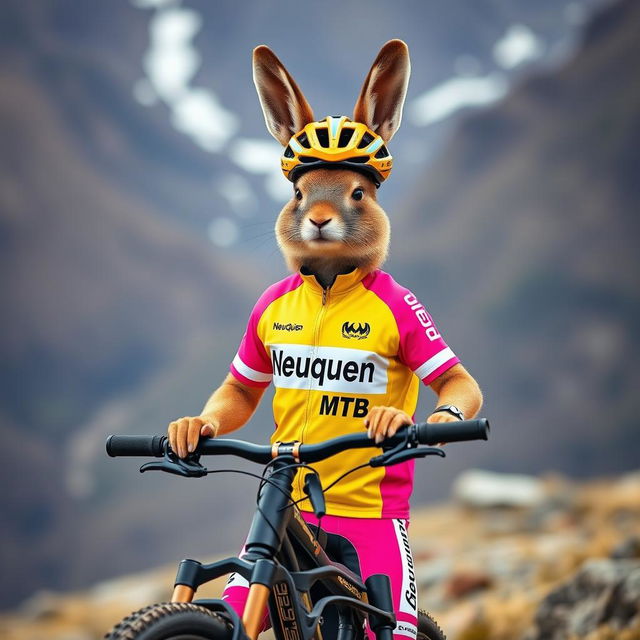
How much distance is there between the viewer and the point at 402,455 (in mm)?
2695

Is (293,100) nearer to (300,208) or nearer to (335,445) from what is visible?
(300,208)

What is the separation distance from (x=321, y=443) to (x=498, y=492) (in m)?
15.7

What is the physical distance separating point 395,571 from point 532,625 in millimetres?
3374

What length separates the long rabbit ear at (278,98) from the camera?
3.82 meters

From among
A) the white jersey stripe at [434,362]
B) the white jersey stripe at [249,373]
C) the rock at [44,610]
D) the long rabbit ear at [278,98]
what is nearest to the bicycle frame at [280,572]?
the white jersey stripe at [434,362]

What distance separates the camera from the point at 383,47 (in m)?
3.77

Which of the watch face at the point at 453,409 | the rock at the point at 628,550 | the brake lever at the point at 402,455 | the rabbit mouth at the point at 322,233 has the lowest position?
the brake lever at the point at 402,455

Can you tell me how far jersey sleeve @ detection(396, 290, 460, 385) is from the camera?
3.41 meters

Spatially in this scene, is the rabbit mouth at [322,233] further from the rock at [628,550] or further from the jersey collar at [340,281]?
the rock at [628,550]

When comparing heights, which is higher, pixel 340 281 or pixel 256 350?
pixel 340 281

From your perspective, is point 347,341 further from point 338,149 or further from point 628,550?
point 628,550

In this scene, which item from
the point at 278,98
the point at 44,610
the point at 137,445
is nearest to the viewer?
the point at 137,445

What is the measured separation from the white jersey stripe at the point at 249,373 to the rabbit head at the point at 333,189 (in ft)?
1.48

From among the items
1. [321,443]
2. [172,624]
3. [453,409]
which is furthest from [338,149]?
[172,624]
